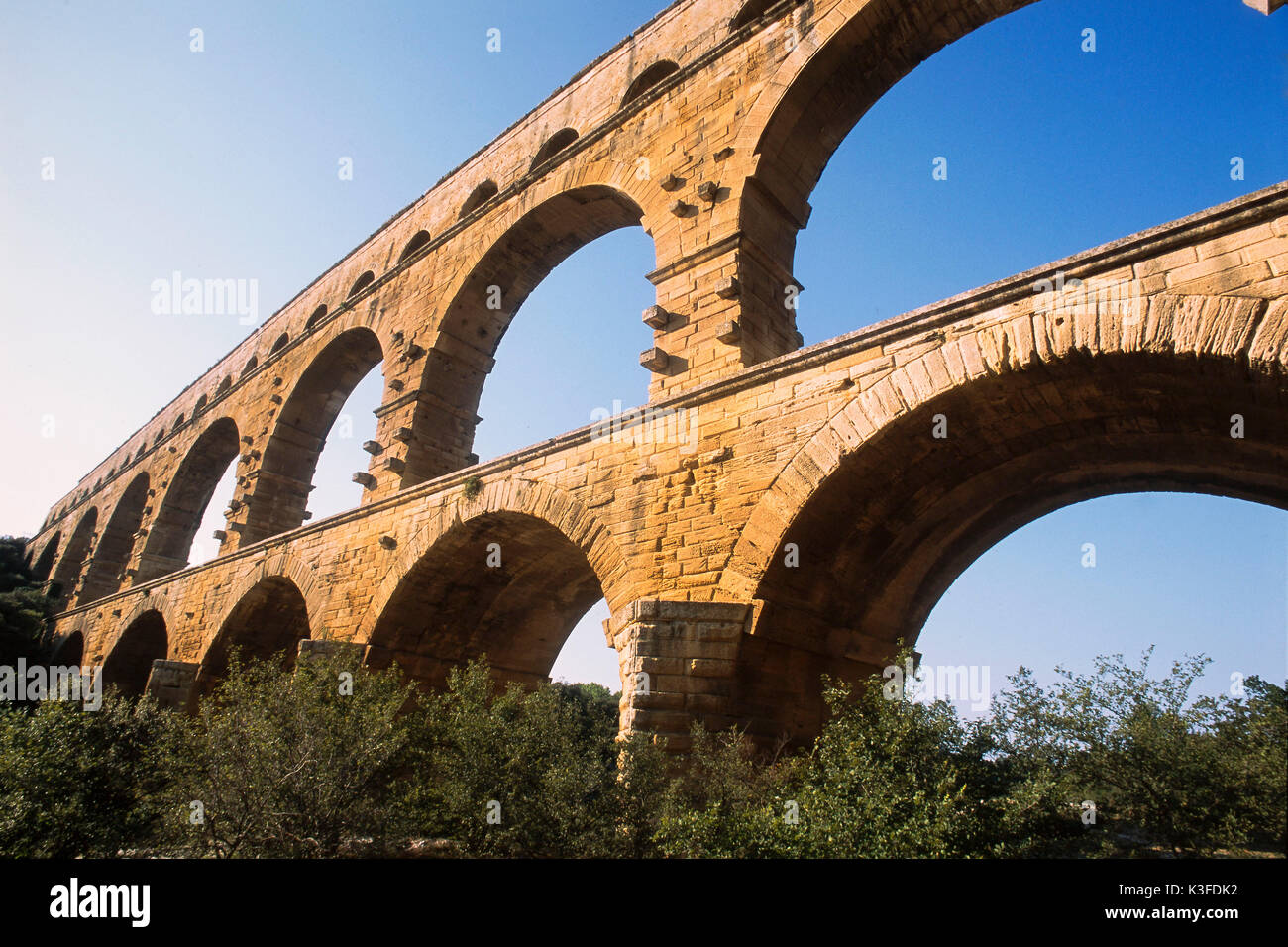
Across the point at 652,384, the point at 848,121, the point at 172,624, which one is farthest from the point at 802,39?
the point at 172,624

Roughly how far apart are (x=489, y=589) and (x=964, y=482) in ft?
18.9

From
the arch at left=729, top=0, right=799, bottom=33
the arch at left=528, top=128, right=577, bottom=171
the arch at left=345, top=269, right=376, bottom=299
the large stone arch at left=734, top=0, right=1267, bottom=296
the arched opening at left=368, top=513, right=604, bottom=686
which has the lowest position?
the arched opening at left=368, top=513, right=604, bottom=686

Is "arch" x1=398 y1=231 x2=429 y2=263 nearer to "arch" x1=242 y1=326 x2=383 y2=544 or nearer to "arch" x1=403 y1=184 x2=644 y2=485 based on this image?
"arch" x1=242 y1=326 x2=383 y2=544

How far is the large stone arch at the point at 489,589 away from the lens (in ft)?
26.0

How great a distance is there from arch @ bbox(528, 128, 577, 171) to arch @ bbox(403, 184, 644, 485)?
1089mm

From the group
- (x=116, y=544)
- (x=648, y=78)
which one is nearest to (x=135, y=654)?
(x=116, y=544)

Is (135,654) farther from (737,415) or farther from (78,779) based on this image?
(737,415)

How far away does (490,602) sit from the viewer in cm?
945

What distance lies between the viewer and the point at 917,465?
18.2 feet

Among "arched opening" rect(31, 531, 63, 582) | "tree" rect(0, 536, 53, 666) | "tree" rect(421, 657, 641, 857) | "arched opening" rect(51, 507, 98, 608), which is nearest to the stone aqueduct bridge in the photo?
"tree" rect(421, 657, 641, 857)

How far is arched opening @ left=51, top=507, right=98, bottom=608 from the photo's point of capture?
85.5 feet
